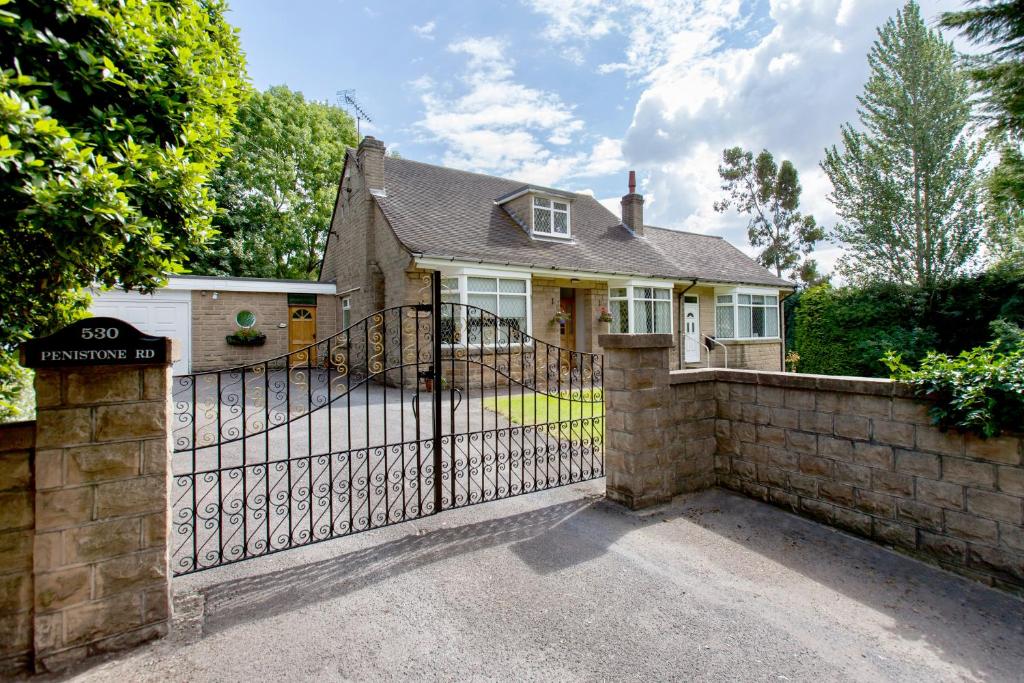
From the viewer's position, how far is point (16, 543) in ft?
7.69

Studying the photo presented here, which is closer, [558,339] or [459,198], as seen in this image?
[558,339]

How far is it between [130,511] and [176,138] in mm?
2137

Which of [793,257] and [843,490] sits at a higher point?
[793,257]

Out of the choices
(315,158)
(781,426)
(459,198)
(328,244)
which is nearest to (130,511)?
(781,426)

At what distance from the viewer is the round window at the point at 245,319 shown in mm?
14492

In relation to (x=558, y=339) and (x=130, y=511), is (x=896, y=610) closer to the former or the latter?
(x=130, y=511)

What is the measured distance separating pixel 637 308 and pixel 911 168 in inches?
462

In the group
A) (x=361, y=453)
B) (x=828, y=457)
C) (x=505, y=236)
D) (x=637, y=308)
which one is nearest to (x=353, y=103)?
(x=505, y=236)

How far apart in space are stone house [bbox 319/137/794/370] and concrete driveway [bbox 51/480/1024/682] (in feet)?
24.1

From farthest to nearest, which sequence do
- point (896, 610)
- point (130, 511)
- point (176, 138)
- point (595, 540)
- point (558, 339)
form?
point (558, 339) → point (595, 540) → point (896, 610) → point (176, 138) → point (130, 511)

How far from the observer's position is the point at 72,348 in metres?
2.35

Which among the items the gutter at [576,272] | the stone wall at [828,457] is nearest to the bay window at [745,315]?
the gutter at [576,272]

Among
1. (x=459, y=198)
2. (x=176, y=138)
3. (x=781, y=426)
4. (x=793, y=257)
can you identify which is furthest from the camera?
(x=793, y=257)

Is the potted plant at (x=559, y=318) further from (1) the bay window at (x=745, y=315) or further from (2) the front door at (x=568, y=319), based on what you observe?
(1) the bay window at (x=745, y=315)
